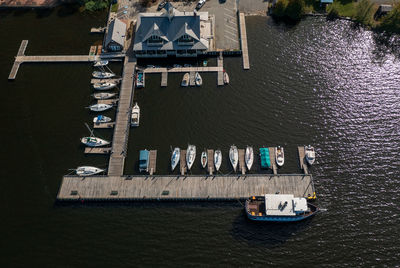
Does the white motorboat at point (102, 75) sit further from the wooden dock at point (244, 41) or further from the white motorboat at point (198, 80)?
the wooden dock at point (244, 41)

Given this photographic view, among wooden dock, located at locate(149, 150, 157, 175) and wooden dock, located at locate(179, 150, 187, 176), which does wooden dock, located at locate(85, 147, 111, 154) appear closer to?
wooden dock, located at locate(149, 150, 157, 175)

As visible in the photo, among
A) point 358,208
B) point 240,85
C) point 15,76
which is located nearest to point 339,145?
point 358,208

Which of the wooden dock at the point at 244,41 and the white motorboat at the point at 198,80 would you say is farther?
the wooden dock at the point at 244,41

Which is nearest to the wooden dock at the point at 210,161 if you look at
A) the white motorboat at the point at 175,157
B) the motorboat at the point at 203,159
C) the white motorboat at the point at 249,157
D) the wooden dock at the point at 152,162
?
the motorboat at the point at 203,159

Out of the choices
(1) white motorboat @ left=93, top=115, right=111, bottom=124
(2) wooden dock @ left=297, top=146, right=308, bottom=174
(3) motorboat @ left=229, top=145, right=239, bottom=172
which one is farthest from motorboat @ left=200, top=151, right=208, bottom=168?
(1) white motorboat @ left=93, top=115, right=111, bottom=124

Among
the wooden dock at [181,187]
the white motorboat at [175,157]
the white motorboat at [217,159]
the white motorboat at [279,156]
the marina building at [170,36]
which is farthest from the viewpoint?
the marina building at [170,36]

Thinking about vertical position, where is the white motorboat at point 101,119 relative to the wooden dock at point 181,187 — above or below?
above
